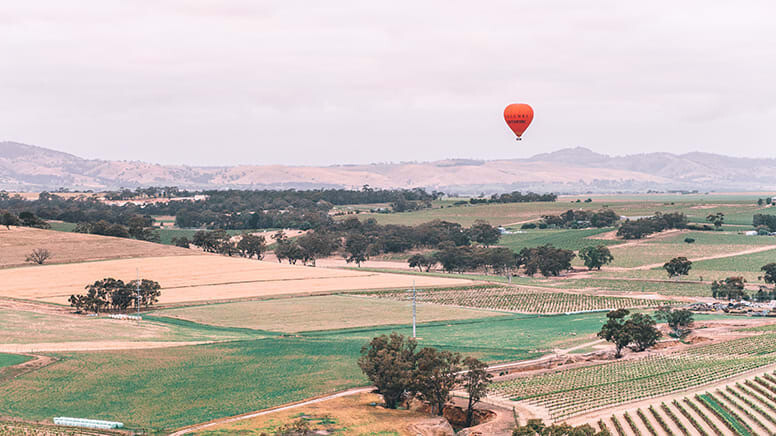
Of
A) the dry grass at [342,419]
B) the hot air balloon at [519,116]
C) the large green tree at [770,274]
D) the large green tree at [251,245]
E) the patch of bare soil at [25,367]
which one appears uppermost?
the hot air balloon at [519,116]

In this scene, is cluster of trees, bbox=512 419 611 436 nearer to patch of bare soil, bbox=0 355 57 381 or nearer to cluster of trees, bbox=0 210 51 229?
patch of bare soil, bbox=0 355 57 381

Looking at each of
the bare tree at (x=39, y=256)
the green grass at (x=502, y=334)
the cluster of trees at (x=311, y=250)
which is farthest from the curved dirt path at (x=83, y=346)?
the cluster of trees at (x=311, y=250)

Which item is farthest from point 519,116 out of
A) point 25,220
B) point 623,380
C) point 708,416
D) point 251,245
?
point 25,220

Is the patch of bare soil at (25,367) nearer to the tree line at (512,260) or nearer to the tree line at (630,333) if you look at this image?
the tree line at (630,333)

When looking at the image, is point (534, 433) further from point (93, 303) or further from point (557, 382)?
point (93, 303)

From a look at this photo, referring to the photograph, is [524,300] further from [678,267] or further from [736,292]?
[678,267]
